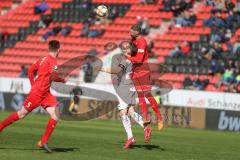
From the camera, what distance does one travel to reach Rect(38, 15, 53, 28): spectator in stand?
43.3m

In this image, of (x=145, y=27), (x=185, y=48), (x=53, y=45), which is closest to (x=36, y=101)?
(x=53, y=45)

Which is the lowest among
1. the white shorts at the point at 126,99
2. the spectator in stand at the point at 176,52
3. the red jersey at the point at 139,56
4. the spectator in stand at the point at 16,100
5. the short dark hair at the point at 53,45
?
the spectator in stand at the point at 16,100

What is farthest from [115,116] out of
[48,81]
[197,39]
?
[48,81]

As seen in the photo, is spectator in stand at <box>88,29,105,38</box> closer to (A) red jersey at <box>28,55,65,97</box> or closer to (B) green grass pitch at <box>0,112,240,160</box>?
(B) green grass pitch at <box>0,112,240,160</box>

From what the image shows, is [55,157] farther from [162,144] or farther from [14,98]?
[14,98]

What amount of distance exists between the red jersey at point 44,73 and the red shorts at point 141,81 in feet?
9.51

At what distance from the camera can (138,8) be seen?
136 feet

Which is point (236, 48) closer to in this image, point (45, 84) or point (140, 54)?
point (140, 54)

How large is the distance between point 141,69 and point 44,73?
3115 mm

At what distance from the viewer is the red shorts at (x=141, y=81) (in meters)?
16.4

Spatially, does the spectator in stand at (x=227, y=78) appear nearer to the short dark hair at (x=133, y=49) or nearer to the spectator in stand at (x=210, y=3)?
the spectator in stand at (x=210, y=3)

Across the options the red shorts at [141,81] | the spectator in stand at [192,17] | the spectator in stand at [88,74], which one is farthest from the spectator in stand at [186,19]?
the red shorts at [141,81]

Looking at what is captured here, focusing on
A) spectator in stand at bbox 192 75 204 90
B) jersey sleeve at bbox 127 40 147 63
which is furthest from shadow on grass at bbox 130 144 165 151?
spectator in stand at bbox 192 75 204 90

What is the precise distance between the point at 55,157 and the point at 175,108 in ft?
57.6
